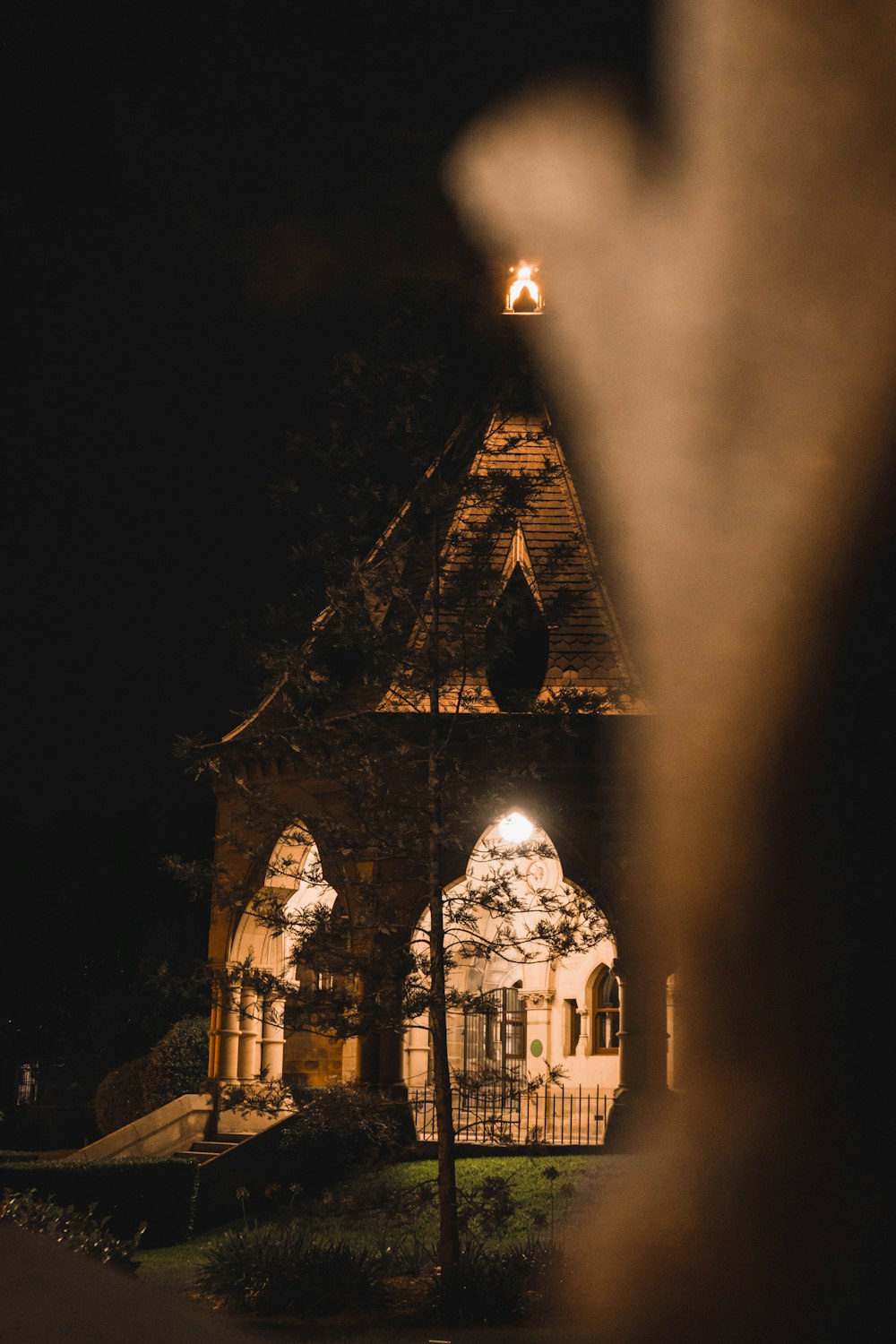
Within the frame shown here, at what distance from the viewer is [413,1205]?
12227mm

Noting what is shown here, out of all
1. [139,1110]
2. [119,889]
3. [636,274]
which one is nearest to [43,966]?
[119,889]

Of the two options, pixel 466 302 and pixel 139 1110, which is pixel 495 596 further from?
pixel 139 1110

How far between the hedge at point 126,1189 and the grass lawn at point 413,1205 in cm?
40

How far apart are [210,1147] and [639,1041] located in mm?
6685

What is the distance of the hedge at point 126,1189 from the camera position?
17594 mm

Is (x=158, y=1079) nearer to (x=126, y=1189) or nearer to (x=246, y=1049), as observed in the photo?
(x=246, y=1049)

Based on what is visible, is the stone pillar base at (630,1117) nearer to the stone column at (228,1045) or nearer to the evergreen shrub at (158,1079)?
the stone column at (228,1045)

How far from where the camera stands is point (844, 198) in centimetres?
507

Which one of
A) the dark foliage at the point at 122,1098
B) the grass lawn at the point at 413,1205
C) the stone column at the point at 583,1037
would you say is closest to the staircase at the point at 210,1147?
the grass lawn at the point at 413,1205

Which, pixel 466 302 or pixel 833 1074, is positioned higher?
pixel 466 302

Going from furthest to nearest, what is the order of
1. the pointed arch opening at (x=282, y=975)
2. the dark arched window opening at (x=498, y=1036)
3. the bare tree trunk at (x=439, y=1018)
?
the dark arched window opening at (x=498, y=1036)
the pointed arch opening at (x=282, y=975)
the bare tree trunk at (x=439, y=1018)

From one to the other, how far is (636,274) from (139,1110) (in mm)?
18735

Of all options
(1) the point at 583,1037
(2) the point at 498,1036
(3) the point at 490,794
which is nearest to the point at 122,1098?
(2) the point at 498,1036

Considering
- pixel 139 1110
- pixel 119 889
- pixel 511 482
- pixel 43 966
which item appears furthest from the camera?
pixel 119 889
